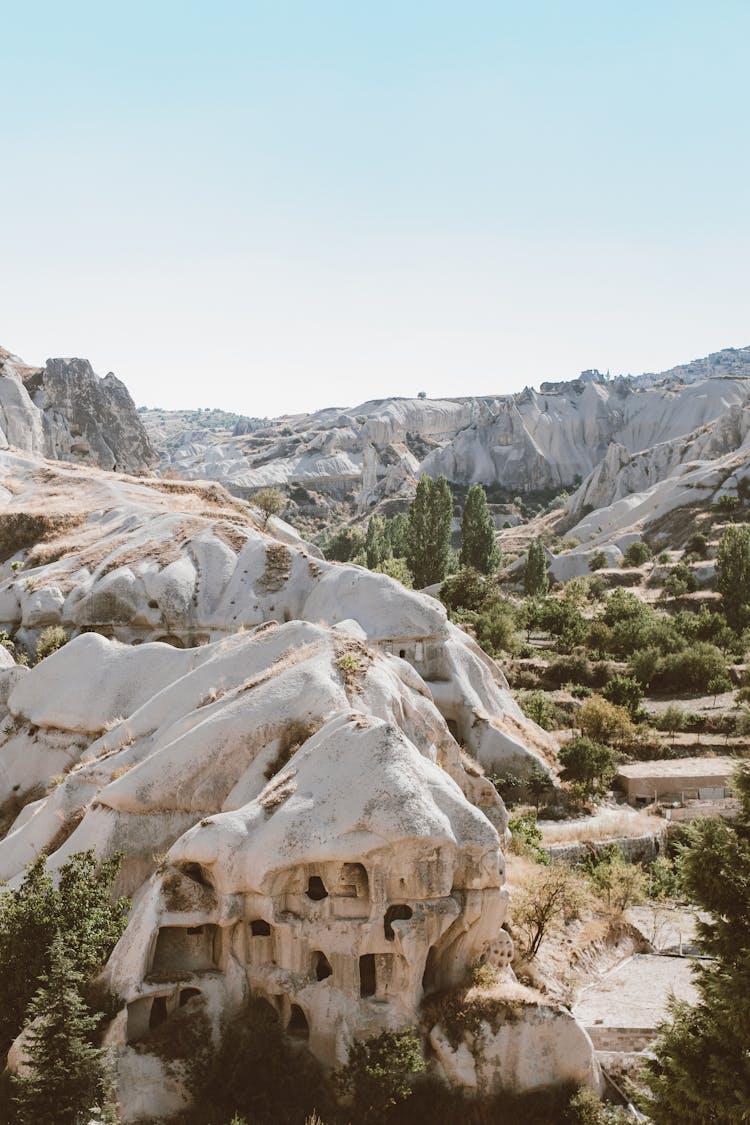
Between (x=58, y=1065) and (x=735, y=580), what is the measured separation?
58296 millimetres

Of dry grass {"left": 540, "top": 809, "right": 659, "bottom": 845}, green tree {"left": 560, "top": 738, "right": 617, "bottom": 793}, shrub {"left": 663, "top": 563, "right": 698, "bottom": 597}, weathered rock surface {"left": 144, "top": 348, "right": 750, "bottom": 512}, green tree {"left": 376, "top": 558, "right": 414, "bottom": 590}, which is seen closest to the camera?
dry grass {"left": 540, "top": 809, "right": 659, "bottom": 845}

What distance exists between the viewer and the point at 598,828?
33375 mm

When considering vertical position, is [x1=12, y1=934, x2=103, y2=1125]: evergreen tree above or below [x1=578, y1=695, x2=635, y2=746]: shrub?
above

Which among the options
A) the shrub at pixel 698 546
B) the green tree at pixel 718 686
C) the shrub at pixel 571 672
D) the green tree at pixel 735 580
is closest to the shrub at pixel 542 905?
the green tree at pixel 718 686

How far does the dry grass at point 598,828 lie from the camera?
106 ft

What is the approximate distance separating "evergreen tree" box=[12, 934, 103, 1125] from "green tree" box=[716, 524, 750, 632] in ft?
183

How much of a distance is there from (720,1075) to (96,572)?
40138mm

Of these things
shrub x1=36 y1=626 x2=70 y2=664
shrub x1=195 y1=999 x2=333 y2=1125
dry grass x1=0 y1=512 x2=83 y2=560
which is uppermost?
dry grass x1=0 y1=512 x2=83 y2=560

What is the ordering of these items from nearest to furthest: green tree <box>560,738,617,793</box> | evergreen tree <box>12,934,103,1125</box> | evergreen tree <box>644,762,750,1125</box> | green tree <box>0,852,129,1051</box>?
1. evergreen tree <box>644,762,750,1125</box>
2. evergreen tree <box>12,934,103,1125</box>
3. green tree <box>0,852,129,1051</box>
4. green tree <box>560,738,617,793</box>

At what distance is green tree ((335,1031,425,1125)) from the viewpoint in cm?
1543

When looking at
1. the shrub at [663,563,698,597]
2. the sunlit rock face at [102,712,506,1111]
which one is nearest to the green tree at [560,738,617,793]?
the sunlit rock face at [102,712,506,1111]

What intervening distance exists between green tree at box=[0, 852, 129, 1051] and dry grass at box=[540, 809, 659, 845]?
18.0 meters

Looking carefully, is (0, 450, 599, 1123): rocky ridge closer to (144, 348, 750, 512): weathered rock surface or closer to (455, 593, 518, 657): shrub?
(455, 593, 518, 657): shrub

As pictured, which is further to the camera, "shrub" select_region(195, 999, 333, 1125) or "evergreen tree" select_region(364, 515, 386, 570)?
"evergreen tree" select_region(364, 515, 386, 570)
